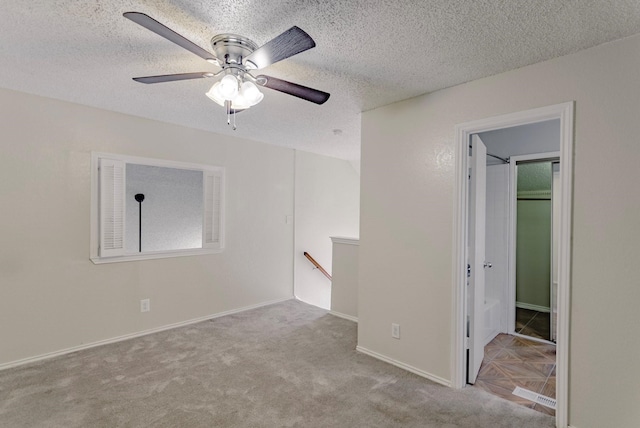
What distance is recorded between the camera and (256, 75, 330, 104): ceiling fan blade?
1802 mm

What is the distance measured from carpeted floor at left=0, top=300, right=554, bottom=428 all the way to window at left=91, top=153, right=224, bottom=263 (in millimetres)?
1049

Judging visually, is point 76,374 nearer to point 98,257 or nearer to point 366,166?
point 98,257

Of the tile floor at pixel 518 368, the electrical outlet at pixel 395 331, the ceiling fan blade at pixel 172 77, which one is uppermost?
the ceiling fan blade at pixel 172 77

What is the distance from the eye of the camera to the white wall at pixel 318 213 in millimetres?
5082

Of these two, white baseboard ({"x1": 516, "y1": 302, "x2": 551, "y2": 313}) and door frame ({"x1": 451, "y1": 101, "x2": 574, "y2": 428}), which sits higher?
door frame ({"x1": 451, "y1": 101, "x2": 574, "y2": 428})

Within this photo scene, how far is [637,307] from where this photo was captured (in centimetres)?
175

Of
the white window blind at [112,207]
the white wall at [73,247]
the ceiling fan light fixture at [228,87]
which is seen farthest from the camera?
the white window blind at [112,207]

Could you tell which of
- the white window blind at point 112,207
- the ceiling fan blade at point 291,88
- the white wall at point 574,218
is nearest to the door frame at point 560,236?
the white wall at point 574,218

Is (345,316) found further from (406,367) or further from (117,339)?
(117,339)

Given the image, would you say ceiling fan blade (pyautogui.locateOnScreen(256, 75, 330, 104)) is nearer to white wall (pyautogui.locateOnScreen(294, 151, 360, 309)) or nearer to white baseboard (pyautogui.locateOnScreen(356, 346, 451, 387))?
white baseboard (pyautogui.locateOnScreen(356, 346, 451, 387))

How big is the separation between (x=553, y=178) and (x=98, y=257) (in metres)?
4.96

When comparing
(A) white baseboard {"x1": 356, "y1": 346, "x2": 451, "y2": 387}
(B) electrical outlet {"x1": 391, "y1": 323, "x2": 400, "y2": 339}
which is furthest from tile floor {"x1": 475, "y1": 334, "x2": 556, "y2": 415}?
(B) electrical outlet {"x1": 391, "y1": 323, "x2": 400, "y2": 339}

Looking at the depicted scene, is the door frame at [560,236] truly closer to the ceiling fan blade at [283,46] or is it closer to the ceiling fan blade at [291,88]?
the ceiling fan blade at [291,88]

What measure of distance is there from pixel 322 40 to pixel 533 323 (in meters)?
4.02
